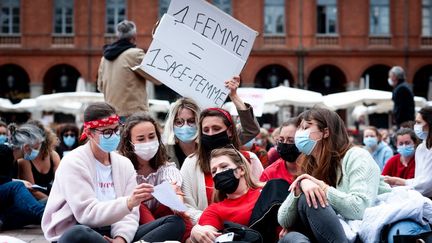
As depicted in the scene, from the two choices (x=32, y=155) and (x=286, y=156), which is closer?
(x=286, y=156)

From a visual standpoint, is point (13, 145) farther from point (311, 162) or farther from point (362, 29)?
point (362, 29)

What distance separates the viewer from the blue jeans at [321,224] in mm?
4586

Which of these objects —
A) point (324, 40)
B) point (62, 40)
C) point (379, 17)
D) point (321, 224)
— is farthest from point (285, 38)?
point (321, 224)

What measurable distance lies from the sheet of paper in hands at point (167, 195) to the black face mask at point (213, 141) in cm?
97

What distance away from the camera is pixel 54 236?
504cm

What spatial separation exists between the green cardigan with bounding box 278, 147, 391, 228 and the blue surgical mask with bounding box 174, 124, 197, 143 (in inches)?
71.9

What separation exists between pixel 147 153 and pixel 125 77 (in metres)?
2.66

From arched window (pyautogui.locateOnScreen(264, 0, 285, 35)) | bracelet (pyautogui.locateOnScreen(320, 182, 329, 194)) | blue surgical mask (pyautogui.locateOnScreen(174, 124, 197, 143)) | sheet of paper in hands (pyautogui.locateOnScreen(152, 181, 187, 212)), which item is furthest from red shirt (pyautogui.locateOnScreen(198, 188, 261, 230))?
arched window (pyautogui.locateOnScreen(264, 0, 285, 35))

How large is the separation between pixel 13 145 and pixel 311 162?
4525mm

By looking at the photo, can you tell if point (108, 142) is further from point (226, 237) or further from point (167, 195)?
point (226, 237)

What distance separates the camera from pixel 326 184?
498 cm

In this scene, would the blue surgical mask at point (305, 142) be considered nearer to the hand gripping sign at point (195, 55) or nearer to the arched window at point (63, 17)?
the hand gripping sign at point (195, 55)

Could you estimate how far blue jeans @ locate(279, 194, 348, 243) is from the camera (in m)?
4.59

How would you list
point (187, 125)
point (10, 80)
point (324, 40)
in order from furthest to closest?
1. point (324, 40)
2. point (10, 80)
3. point (187, 125)
